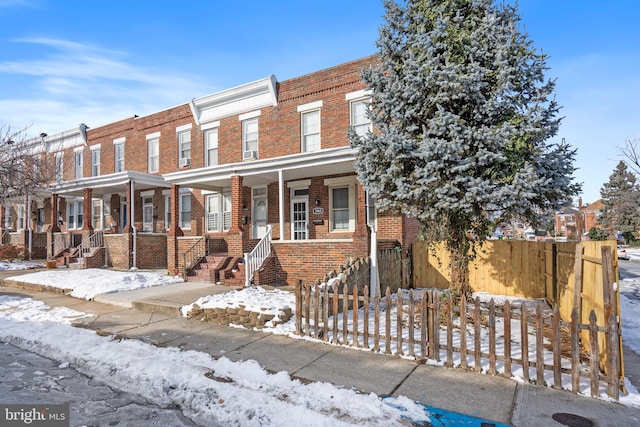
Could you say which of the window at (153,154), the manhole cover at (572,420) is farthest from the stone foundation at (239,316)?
the window at (153,154)

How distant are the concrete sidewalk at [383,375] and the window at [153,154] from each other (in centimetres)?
1305

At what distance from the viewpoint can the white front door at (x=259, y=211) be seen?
16219 millimetres

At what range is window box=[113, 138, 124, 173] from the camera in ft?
71.9

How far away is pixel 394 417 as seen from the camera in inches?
156

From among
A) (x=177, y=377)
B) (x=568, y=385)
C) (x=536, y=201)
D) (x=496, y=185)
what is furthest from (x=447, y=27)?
(x=177, y=377)

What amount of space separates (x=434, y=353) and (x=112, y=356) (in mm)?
5096

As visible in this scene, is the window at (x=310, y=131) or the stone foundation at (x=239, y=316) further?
the window at (x=310, y=131)

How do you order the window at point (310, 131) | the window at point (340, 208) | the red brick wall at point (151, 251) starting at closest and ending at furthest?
the window at point (340, 208) → the window at point (310, 131) → the red brick wall at point (151, 251)

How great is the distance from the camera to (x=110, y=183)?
17.5 m

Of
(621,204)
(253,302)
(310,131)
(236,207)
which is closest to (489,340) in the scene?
(253,302)

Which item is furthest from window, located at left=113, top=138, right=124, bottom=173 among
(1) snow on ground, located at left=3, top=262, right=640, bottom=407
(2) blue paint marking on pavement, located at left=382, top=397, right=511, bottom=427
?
(2) blue paint marking on pavement, located at left=382, top=397, right=511, bottom=427

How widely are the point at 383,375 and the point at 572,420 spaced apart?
2.16 m

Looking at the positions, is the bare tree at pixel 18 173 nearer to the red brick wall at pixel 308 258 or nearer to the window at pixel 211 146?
the window at pixel 211 146

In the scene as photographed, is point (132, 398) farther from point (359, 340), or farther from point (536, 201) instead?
point (536, 201)
